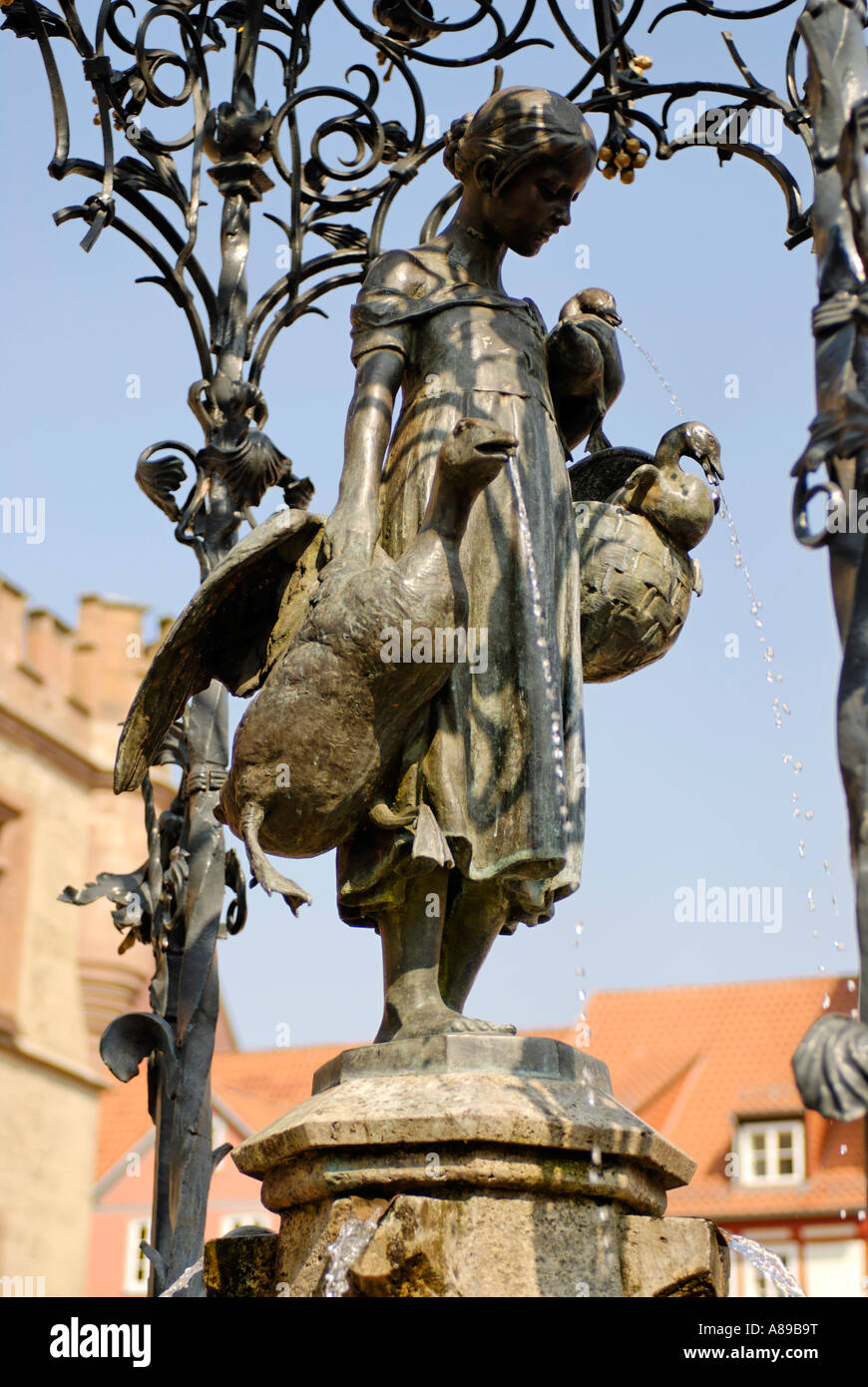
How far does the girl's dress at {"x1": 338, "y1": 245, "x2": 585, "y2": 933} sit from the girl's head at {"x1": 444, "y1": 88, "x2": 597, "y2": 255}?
0.67 ft

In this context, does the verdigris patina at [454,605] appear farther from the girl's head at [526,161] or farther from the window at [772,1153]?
the window at [772,1153]

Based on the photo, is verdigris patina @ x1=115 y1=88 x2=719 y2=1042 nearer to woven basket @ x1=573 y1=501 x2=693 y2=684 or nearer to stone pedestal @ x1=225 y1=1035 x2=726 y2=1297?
woven basket @ x1=573 y1=501 x2=693 y2=684

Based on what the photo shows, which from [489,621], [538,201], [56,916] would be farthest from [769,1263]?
[56,916]

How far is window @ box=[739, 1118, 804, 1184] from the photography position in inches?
937

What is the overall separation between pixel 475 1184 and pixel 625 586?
65.9 inches

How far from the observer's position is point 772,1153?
24.1 metres

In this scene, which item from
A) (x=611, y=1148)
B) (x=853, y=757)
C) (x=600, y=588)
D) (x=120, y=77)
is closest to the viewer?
(x=853, y=757)

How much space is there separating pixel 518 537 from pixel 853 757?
75.5 inches

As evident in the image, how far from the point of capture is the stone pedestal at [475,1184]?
3934mm

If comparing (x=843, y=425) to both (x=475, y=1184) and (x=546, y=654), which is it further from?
(x=475, y=1184)

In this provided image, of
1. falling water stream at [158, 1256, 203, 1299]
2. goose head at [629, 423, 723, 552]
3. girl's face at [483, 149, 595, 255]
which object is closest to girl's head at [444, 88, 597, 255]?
girl's face at [483, 149, 595, 255]

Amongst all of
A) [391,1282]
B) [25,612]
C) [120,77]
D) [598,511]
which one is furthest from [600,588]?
[25,612]
